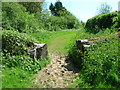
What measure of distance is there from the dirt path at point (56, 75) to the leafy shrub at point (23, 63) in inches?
11.6

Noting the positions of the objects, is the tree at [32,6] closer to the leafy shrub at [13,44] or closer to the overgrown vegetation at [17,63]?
the overgrown vegetation at [17,63]

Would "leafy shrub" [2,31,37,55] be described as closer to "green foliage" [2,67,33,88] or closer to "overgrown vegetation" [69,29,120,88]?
"green foliage" [2,67,33,88]

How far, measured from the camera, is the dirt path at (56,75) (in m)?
5.79

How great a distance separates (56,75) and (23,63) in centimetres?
143

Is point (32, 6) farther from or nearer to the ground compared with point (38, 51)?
farther from the ground

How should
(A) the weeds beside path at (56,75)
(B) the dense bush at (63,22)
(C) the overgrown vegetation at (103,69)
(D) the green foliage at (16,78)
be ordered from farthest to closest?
(B) the dense bush at (63,22)
(A) the weeds beside path at (56,75)
(D) the green foliage at (16,78)
(C) the overgrown vegetation at (103,69)

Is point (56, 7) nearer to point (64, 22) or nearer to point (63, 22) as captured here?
point (64, 22)

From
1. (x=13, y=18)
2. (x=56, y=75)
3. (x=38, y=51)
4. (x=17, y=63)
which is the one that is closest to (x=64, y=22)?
(x=13, y=18)

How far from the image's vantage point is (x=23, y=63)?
284 inches

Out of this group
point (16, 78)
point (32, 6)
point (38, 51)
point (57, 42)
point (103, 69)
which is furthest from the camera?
point (32, 6)

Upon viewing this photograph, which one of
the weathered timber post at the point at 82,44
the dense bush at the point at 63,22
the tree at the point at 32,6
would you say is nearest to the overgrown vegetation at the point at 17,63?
the weathered timber post at the point at 82,44

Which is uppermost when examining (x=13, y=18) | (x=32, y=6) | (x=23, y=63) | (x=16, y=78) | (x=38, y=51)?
(x=32, y=6)

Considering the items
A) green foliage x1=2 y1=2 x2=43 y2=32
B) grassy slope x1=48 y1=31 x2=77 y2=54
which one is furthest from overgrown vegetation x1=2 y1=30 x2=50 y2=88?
green foliage x1=2 y1=2 x2=43 y2=32

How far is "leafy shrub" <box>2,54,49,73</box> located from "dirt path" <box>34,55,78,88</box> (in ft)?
0.97
